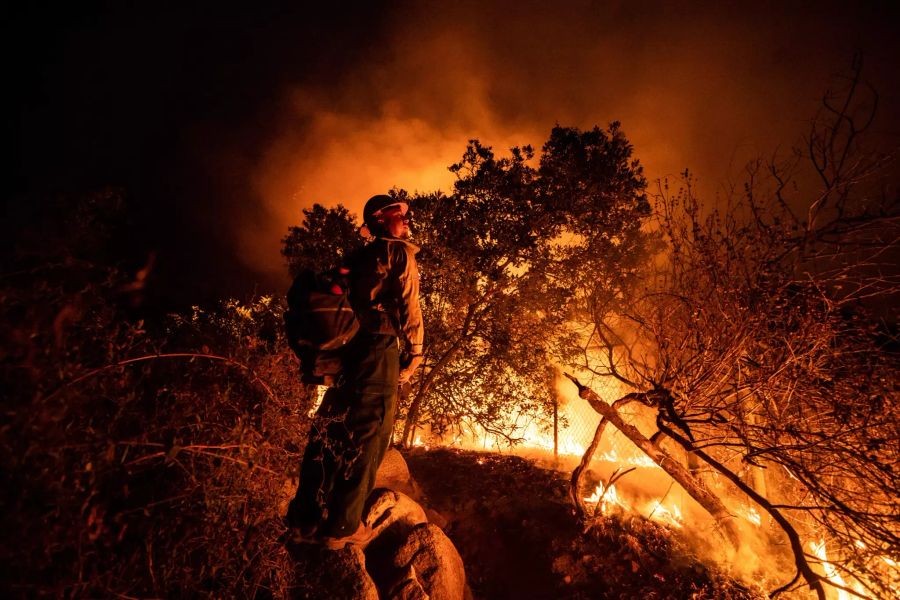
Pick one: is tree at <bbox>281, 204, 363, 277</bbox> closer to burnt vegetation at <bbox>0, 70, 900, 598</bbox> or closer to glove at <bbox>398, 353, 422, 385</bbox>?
burnt vegetation at <bbox>0, 70, 900, 598</bbox>

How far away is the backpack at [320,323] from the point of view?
2.76 m

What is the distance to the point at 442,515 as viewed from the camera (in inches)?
207

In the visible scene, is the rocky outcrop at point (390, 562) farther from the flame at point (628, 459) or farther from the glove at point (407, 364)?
the flame at point (628, 459)

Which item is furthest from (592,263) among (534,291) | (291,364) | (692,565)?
(291,364)

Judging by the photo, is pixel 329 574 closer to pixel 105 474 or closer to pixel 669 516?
pixel 105 474

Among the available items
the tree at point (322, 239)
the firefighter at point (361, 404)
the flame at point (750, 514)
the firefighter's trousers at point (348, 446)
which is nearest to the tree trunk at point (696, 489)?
the flame at point (750, 514)

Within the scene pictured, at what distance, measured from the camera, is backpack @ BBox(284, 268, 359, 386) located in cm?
276

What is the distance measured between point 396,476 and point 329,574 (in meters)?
2.18

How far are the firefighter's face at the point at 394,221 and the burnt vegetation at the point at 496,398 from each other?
169cm

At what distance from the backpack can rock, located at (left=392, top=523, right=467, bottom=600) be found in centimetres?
187

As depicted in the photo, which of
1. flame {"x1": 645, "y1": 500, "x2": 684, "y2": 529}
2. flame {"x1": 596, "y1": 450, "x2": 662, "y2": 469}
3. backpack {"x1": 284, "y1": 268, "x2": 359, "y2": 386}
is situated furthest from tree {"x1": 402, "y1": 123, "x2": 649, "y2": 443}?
flame {"x1": 596, "y1": 450, "x2": 662, "y2": 469}

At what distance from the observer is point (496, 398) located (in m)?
7.44

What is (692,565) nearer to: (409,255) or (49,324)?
(409,255)

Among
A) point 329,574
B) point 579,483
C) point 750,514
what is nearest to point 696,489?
point 579,483
